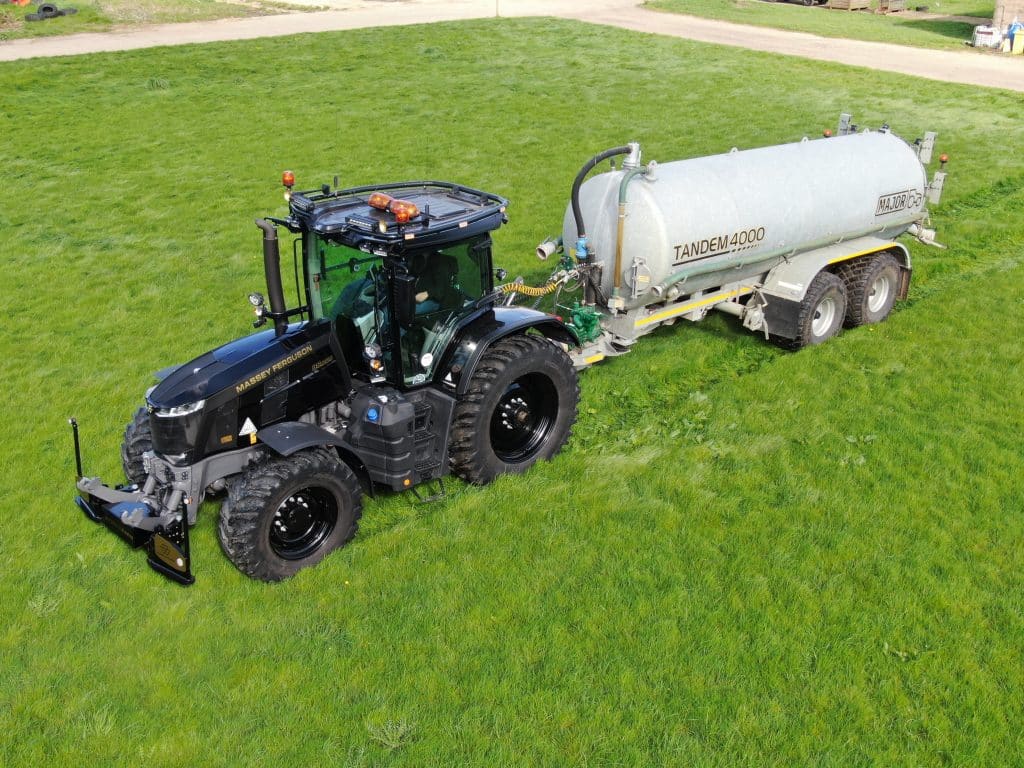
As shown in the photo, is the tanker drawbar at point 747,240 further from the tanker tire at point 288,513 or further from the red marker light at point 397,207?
the tanker tire at point 288,513

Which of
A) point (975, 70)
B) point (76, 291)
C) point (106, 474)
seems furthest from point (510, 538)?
point (975, 70)

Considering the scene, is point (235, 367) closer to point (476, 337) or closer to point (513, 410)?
point (476, 337)

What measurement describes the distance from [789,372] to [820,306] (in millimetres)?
1466

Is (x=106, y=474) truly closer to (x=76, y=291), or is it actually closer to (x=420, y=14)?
(x=76, y=291)

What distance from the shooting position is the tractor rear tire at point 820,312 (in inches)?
450

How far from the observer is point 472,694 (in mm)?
6199

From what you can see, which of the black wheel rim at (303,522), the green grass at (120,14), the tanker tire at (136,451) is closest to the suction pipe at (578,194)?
the black wheel rim at (303,522)

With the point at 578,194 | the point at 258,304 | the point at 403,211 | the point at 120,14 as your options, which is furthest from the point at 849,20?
the point at 258,304

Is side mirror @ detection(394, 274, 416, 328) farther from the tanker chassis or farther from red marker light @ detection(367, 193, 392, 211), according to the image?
red marker light @ detection(367, 193, 392, 211)

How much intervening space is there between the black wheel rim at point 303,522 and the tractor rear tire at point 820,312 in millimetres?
6644

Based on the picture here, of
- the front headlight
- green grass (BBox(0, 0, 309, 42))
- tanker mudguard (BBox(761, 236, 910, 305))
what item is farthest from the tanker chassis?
green grass (BBox(0, 0, 309, 42))

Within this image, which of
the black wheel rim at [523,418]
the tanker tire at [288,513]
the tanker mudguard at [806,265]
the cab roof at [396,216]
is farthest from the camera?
the tanker mudguard at [806,265]

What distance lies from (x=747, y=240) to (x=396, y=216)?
4.99m

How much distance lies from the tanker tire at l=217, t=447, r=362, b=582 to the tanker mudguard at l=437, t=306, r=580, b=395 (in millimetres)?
1305
